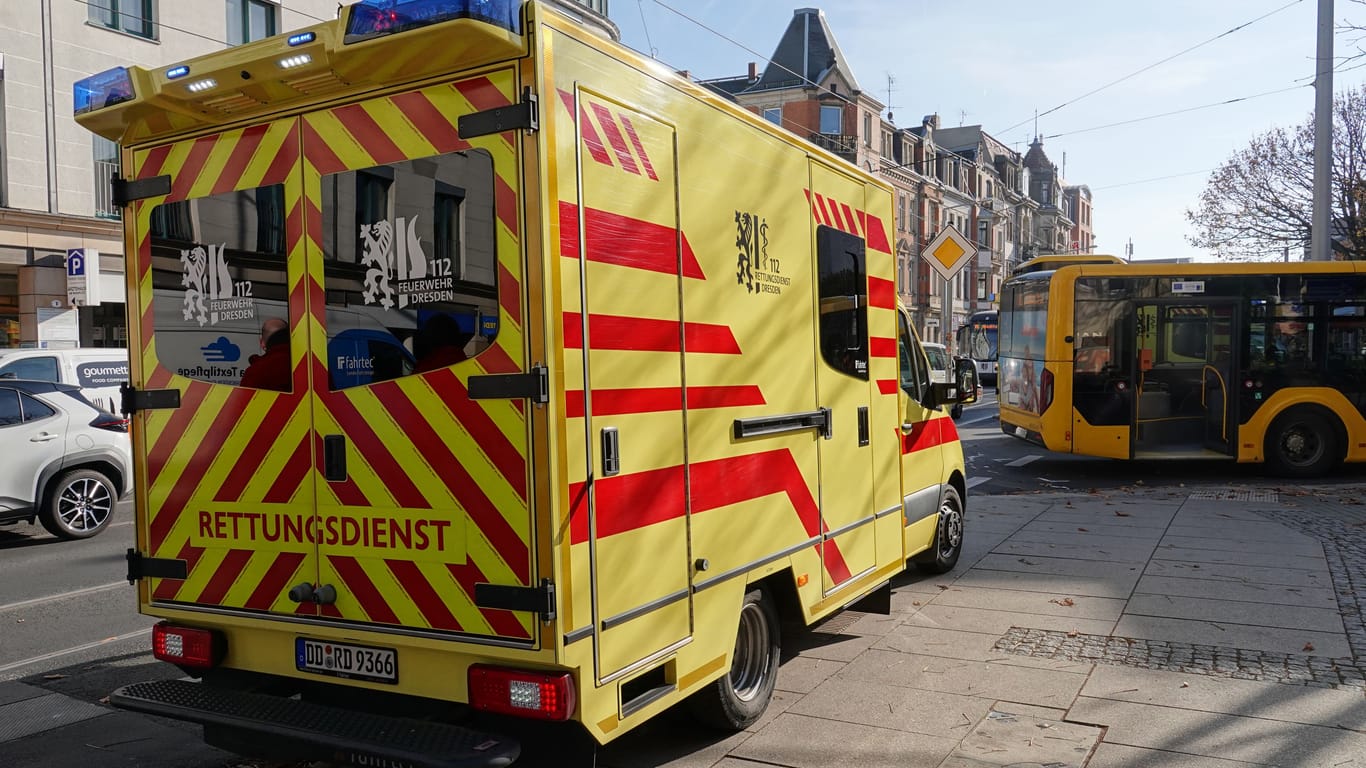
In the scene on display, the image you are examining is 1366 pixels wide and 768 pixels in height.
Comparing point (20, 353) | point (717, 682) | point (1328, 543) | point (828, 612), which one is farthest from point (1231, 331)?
point (20, 353)

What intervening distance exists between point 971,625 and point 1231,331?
361 inches

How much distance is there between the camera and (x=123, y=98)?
416 centimetres

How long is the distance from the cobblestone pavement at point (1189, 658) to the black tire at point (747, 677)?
1.86 m

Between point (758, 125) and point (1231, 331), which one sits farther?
point (1231, 331)

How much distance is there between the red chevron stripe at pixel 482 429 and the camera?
3449 mm

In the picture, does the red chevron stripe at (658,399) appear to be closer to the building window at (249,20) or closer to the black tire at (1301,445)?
the black tire at (1301,445)

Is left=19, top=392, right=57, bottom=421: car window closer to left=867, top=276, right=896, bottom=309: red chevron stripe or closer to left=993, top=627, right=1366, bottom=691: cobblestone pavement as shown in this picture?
left=867, top=276, right=896, bottom=309: red chevron stripe

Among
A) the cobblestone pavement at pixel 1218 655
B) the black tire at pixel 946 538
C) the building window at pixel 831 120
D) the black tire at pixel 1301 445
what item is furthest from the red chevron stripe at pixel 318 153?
the building window at pixel 831 120

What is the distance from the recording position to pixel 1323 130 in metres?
16.9

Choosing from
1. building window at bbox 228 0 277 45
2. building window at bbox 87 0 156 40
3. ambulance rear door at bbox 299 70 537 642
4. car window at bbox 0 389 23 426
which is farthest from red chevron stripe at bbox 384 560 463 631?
building window at bbox 228 0 277 45

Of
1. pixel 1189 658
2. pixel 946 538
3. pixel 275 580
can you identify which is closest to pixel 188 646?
pixel 275 580

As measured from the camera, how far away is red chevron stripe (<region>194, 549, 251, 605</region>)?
4.04 metres

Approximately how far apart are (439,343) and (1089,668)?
4.09 metres

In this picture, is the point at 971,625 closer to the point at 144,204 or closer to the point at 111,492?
the point at 144,204
